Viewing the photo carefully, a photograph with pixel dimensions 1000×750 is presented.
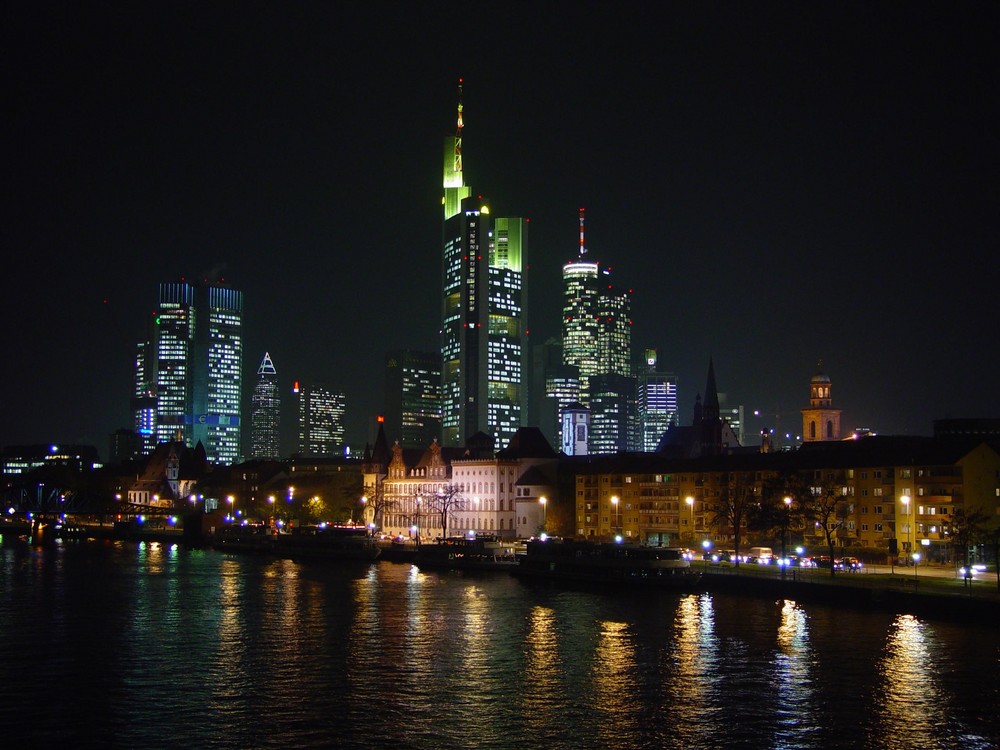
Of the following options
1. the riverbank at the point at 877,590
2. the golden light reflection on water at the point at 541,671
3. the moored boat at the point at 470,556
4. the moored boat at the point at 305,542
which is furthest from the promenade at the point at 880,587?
the moored boat at the point at 305,542

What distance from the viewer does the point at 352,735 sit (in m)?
44.8

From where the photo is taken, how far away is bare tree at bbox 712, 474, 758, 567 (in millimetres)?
114894

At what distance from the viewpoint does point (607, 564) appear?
3942 inches

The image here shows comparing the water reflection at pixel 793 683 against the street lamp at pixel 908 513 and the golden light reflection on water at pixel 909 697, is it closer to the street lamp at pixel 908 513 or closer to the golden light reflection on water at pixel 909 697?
→ the golden light reflection on water at pixel 909 697

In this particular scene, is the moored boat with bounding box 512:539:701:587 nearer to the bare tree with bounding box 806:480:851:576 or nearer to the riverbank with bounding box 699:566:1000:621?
the riverbank with bounding box 699:566:1000:621

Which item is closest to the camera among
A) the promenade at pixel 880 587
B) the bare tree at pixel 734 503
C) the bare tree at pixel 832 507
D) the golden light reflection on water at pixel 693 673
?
the golden light reflection on water at pixel 693 673

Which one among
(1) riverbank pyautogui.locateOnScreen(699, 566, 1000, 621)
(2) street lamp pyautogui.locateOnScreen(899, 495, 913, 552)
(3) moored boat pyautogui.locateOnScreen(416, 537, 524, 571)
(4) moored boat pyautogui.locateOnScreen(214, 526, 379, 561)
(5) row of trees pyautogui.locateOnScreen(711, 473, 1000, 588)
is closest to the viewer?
(1) riverbank pyautogui.locateOnScreen(699, 566, 1000, 621)

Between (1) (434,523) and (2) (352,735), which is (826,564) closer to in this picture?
(2) (352,735)

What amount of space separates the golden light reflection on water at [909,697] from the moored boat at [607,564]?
30136 mm

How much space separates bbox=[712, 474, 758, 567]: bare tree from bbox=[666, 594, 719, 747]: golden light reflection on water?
34.9 metres

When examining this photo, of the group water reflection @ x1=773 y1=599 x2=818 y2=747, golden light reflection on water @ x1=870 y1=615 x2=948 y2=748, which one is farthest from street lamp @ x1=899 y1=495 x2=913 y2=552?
golden light reflection on water @ x1=870 y1=615 x2=948 y2=748

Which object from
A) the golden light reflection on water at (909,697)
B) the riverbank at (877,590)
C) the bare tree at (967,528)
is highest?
the bare tree at (967,528)

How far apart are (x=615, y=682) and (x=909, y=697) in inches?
485

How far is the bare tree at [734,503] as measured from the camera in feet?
377
